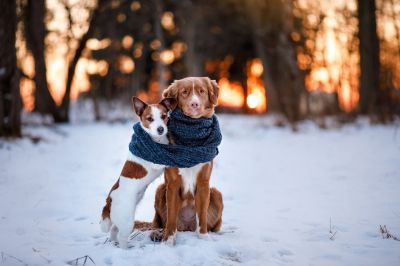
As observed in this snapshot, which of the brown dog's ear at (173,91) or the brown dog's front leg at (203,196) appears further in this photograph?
the brown dog's ear at (173,91)

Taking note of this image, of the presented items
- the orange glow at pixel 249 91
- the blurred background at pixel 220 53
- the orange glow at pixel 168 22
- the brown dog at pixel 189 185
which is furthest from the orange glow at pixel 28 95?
the brown dog at pixel 189 185

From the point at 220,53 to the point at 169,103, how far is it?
81.7 feet

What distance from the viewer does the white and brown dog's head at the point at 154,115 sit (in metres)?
3.89

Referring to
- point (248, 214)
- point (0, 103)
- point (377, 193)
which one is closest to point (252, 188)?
point (248, 214)

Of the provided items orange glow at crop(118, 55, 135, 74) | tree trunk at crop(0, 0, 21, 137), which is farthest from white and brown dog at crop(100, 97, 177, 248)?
orange glow at crop(118, 55, 135, 74)

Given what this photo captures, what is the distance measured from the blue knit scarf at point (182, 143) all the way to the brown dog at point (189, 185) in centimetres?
10

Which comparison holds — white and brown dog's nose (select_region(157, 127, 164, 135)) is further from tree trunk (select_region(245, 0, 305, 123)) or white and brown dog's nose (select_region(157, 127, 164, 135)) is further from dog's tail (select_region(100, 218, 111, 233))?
tree trunk (select_region(245, 0, 305, 123))

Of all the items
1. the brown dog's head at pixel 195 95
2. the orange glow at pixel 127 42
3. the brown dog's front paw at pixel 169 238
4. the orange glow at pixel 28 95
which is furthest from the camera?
the orange glow at pixel 127 42

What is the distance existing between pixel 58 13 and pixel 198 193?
1772 centimetres

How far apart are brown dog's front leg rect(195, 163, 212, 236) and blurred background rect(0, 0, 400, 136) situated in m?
7.09

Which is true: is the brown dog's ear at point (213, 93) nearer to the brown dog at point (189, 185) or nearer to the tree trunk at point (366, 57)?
the brown dog at point (189, 185)

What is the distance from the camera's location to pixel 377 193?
5867mm

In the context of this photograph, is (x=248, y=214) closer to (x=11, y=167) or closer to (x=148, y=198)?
(x=148, y=198)

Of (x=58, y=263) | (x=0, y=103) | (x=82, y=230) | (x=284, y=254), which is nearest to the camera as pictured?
(x=58, y=263)
